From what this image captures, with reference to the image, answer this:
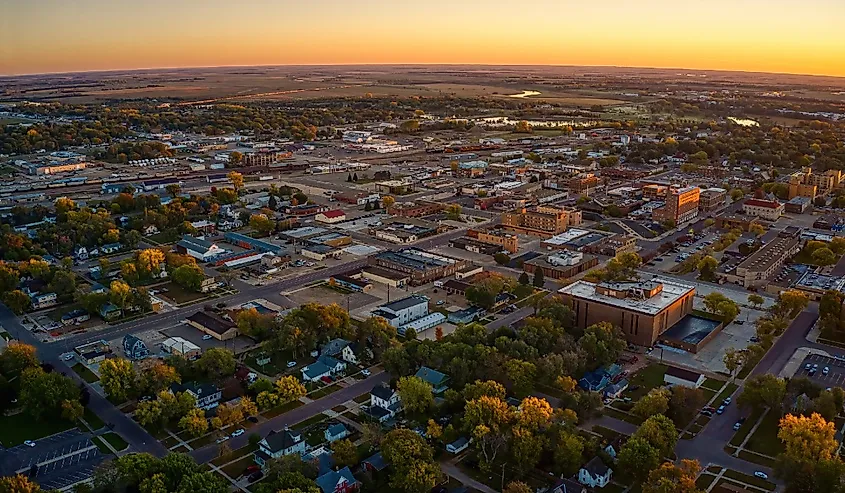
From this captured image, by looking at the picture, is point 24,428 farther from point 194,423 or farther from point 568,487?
point 568,487

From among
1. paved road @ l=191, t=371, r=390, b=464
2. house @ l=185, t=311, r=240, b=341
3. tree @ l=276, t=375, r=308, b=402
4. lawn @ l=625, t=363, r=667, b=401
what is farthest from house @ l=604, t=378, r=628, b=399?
house @ l=185, t=311, r=240, b=341

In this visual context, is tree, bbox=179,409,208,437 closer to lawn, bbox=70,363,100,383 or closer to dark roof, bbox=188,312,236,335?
lawn, bbox=70,363,100,383

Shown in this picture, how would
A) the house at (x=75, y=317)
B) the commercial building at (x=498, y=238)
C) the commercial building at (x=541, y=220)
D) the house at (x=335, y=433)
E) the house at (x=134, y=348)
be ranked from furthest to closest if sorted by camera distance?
the commercial building at (x=541, y=220) < the commercial building at (x=498, y=238) < the house at (x=75, y=317) < the house at (x=134, y=348) < the house at (x=335, y=433)

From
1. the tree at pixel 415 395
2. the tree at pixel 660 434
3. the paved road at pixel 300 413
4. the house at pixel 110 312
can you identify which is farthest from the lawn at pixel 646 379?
the house at pixel 110 312

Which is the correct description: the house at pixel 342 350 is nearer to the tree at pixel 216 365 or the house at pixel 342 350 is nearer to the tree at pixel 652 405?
the tree at pixel 216 365

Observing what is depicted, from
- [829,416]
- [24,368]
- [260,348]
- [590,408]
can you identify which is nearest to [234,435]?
[260,348]

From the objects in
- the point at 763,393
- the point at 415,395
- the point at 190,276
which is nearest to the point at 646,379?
the point at 763,393
